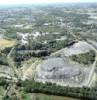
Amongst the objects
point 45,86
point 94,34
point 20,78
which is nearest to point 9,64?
point 20,78

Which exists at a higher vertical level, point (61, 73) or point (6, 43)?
point (61, 73)

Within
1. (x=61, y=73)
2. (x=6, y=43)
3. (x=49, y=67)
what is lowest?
(x=6, y=43)

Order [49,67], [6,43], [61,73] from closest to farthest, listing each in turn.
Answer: [61,73]
[49,67]
[6,43]

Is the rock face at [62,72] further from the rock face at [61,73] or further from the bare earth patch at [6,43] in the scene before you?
the bare earth patch at [6,43]

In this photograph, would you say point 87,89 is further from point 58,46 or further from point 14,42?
point 14,42

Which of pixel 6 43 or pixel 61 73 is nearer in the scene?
pixel 61 73

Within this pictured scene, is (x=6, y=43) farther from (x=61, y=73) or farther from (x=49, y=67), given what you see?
(x=61, y=73)

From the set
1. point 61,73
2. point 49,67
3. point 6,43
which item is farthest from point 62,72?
point 6,43

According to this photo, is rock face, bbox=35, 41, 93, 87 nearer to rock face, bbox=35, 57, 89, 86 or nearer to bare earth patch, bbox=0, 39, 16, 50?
rock face, bbox=35, 57, 89, 86

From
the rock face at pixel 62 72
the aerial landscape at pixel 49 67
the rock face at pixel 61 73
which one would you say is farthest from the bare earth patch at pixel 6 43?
the rock face at pixel 61 73
